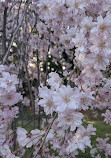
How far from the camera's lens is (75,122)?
4.12 ft

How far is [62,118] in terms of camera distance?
1.25 meters

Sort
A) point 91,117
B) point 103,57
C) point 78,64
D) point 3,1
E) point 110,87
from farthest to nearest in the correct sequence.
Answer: point 91,117, point 3,1, point 110,87, point 78,64, point 103,57

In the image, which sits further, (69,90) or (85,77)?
(85,77)

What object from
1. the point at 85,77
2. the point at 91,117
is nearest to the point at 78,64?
the point at 85,77

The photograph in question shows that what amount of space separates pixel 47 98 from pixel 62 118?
15 cm

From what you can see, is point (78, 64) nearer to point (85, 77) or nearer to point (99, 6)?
point (85, 77)

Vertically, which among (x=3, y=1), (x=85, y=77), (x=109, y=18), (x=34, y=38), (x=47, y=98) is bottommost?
(x=47, y=98)

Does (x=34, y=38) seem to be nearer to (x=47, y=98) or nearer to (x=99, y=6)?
(x=99, y=6)

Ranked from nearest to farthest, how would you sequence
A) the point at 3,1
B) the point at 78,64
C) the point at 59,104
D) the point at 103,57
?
the point at 59,104
the point at 103,57
the point at 78,64
the point at 3,1

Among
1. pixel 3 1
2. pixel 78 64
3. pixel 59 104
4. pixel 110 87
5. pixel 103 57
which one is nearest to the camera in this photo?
pixel 59 104

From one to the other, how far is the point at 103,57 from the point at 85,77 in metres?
0.24

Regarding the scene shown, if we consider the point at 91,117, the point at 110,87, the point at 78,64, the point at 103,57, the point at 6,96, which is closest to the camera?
the point at 103,57

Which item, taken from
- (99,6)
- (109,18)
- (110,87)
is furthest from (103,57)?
(110,87)

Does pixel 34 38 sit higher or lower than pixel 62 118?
higher
